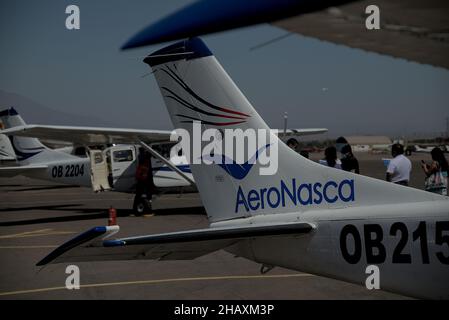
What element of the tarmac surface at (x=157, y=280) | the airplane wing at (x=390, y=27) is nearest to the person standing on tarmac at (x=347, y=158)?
the tarmac surface at (x=157, y=280)

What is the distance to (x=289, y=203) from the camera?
4.20 meters

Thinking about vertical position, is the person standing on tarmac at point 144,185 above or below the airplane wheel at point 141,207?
above

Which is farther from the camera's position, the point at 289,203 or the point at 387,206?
the point at 289,203

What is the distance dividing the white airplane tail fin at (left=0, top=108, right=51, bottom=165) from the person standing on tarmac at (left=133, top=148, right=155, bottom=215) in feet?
26.4

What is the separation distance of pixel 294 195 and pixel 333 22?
247cm

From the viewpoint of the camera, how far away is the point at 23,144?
21812 millimetres

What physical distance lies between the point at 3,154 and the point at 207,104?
25.7 metres

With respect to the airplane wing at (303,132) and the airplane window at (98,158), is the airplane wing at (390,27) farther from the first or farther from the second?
the airplane wing at (303,132)

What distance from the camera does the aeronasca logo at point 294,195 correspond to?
3.94 meters

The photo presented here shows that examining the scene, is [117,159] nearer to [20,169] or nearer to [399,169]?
[20,169]

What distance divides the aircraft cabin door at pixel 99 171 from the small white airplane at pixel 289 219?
10841 millimetres
